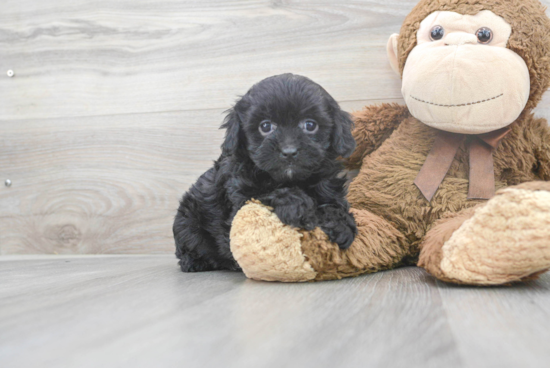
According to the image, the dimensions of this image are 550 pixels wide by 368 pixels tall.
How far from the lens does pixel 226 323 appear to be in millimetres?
767

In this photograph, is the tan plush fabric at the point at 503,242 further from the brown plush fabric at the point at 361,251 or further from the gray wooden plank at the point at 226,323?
the brown plush fabric at the point at 361,251

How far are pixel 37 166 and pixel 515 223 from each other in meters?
1.80

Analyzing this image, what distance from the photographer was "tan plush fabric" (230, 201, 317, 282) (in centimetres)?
107

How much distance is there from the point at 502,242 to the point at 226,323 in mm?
543

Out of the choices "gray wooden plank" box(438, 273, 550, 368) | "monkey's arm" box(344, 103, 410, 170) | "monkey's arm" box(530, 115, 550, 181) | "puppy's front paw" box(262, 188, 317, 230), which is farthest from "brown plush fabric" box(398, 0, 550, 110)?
"puppy's front paw" box(262, 188, 317, 230)

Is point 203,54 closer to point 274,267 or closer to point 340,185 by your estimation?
point 340,185

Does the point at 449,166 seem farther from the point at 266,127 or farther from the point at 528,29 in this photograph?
the point at 266,127

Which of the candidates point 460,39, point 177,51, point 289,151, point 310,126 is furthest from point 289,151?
point 177,51

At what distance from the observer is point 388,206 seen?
4.39 feet

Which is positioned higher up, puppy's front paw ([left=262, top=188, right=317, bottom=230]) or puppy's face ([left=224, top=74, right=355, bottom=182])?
puppy's face ([left=224, top=74, right=355, bottom=182])

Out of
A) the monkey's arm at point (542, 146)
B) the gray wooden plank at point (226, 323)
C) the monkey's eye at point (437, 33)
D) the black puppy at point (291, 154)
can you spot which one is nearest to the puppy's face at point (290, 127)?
the black puppy at point (291, 154)

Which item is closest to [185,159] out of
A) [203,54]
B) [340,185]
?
[203,54]

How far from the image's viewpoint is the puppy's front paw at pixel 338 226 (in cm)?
110

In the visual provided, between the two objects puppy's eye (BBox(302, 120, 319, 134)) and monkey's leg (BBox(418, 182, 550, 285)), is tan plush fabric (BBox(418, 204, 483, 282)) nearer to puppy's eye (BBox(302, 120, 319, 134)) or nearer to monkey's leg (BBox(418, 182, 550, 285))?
monkey's leg (BBox(418, 182, 550, 285))
